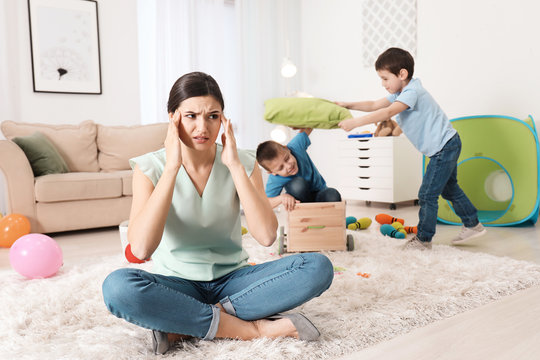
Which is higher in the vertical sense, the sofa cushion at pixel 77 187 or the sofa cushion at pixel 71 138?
the sofa cushion at pixel 71 138

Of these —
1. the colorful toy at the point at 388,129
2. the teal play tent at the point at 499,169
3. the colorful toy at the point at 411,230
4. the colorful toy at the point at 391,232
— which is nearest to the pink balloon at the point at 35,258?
the colorful toy at the point at 391,232

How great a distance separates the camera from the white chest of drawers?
3889mm

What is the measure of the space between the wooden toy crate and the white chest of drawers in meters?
1.72

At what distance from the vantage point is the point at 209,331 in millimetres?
1140

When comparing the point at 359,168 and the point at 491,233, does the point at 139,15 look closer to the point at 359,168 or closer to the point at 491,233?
the point at 359,168

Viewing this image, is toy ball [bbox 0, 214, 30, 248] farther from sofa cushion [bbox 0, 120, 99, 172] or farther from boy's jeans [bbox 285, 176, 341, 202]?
boy's jeans [bbox 285, 176, 341, 202]

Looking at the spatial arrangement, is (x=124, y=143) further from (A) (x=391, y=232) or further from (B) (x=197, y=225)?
(B) (x=197, y=225)

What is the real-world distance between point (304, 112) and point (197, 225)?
4.34 feet

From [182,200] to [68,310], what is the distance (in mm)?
664

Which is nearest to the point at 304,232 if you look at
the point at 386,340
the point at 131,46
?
the point at 386,340

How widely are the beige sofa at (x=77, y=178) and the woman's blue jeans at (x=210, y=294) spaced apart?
2.15 metres

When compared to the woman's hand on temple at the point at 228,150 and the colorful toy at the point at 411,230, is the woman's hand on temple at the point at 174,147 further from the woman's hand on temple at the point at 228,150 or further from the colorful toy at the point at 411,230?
the colorful toy at the point at 411,230

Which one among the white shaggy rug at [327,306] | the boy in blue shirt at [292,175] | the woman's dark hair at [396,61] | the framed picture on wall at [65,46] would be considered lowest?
the white shaggy rug at [327,306]

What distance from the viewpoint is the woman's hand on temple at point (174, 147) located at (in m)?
1.13
